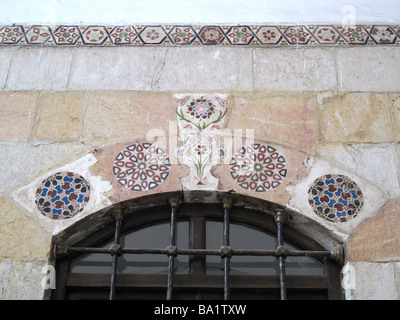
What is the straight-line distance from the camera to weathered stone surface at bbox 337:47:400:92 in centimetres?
392

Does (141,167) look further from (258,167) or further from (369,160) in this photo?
(369,160)

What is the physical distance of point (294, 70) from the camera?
Result: 3.98 metres

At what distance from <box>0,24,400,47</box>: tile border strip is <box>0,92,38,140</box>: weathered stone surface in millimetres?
367

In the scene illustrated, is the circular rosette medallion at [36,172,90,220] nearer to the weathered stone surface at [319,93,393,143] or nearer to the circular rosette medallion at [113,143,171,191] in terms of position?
the circular rosette medallion at [113,143,171,191]

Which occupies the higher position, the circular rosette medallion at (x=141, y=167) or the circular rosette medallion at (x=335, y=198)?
the circular rosette medallion at (x=141, y=167)

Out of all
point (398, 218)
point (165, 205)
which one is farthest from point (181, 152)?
point (398, 218)

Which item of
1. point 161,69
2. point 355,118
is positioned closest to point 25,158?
point 161,69

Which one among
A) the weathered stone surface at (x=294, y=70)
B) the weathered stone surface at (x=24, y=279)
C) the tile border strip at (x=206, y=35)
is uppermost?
the tile border strip at (x=206, y=35)

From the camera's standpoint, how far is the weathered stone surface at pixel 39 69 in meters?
3.96

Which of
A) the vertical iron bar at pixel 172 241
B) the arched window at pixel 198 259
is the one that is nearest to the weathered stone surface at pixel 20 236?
the arched window at pixel 198 259

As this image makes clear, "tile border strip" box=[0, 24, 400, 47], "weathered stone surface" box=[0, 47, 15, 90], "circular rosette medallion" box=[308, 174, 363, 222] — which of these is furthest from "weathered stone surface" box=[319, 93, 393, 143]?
"weathered stone surface" box=[0, 47, 15, 90]

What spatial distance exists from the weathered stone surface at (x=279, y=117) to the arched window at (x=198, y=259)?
15.8 inches

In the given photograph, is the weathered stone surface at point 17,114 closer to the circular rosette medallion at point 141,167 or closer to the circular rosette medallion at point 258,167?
the circular rosette medallion at point 141,167

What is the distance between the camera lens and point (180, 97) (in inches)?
153
